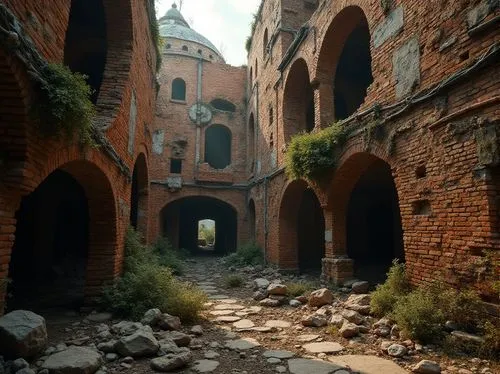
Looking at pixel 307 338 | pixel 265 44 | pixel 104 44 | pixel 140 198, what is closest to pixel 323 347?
pixel 307 338

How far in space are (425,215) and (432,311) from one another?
1.58 meters

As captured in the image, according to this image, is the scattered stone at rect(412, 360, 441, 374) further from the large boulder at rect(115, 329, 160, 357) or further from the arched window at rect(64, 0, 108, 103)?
the arched window at rect(64, 0, 108, 103)

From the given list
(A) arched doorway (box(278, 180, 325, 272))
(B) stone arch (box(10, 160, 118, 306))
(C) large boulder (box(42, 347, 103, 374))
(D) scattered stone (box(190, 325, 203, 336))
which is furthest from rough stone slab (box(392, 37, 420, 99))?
(C) large boulder (box(42, 347, 103, 374))

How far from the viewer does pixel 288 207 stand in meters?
11.2

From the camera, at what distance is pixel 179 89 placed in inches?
715

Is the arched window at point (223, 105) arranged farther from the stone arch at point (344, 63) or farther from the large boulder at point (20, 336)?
the large boulder at point (20, 336)

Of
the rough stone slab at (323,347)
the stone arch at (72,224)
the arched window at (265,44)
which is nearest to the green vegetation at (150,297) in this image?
the stone arch at (72,224)

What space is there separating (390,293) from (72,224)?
1041 centimetres

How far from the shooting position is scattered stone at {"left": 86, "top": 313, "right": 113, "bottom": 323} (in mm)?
5517

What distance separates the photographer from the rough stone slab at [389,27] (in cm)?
612

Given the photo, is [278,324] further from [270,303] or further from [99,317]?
[99,317]

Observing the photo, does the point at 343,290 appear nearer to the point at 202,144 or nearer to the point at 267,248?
the point at 267,248

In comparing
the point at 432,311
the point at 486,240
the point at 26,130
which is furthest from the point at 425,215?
the point at 26,130

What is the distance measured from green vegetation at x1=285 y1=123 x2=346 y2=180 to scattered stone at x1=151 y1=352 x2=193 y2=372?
17.6 feet
